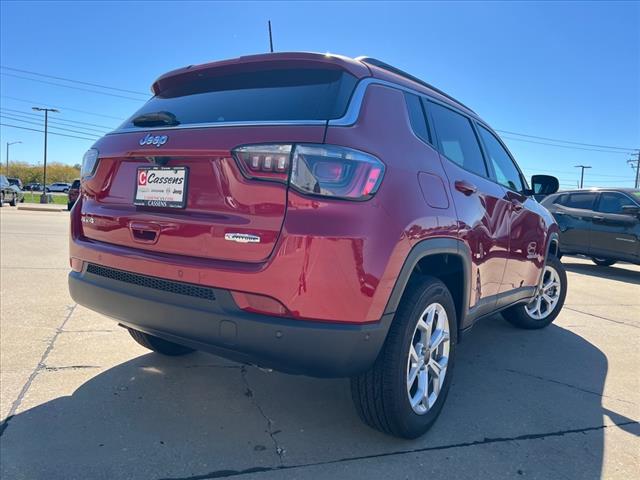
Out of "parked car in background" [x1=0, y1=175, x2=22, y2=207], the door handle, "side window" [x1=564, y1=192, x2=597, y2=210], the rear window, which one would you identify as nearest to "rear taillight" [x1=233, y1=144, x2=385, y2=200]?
the rear window

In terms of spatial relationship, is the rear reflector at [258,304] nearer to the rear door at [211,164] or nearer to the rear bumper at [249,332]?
the rear bumper at [249,332]

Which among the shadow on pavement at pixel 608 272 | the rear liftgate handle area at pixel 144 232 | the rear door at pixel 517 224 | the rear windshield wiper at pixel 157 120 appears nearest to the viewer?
the rear liftgate handle area at pixel 144 232

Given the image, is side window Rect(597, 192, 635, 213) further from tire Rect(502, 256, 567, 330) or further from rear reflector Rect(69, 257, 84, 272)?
rear reflector Rect(69, 257, 84, 272)

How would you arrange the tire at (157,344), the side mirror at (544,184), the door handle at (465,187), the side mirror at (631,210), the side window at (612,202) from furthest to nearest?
the side window at (612,202) → the side mirror at (631,210) → the side mirror at (544,184) → the tire at (157,344) → the door handle at (465,187)

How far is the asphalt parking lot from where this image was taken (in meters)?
2.31

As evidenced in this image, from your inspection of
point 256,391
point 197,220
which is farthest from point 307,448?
point 197,220

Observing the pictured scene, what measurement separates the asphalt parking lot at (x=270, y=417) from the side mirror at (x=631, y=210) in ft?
18.5

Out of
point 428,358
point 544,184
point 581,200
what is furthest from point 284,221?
point 581,200

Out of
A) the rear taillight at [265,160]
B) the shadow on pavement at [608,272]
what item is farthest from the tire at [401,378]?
the shadow on pavement at [608,272]

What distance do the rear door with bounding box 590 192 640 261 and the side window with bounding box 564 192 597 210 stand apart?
0.55 feet

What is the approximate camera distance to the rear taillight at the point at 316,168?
203cm

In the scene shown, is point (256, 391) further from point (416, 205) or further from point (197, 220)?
point (416, 205)

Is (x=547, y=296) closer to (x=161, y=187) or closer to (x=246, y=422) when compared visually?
(x=246, y=422)

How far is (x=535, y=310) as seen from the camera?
16.6ft
